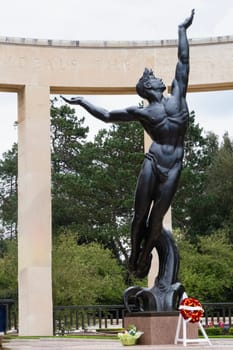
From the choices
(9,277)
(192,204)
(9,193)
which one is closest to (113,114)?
(9,277)

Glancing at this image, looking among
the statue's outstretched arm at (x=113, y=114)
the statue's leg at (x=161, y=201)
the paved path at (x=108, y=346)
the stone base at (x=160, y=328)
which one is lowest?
the paved path at (x=108, y=346)

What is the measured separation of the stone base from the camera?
12602 millimetres

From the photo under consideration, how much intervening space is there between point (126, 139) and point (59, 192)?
21.3ft

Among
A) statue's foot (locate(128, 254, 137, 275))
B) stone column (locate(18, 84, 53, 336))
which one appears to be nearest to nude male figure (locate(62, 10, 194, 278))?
statue's foot (locate(128, 254, 137, 275))

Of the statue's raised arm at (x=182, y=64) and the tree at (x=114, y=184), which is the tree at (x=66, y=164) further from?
the statue's raised arm at (x=182, y=64)

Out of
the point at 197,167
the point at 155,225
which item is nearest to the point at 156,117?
the point at 155,225

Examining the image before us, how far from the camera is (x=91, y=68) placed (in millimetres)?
23984

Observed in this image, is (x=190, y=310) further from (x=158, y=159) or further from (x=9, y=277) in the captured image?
(x=9, y=277)

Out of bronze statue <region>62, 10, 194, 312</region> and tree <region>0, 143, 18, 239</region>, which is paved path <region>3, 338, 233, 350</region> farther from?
tree <region>0, 143, 18, 239</region>

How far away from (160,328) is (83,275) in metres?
27.8

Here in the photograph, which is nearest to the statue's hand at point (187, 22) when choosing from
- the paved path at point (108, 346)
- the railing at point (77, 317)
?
the paved path at point (108, 346)

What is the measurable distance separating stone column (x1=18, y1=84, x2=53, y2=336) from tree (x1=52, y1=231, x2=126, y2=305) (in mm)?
12986

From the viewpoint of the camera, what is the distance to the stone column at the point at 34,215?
22.7 metres

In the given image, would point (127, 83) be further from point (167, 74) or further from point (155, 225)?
point (155, 225)
